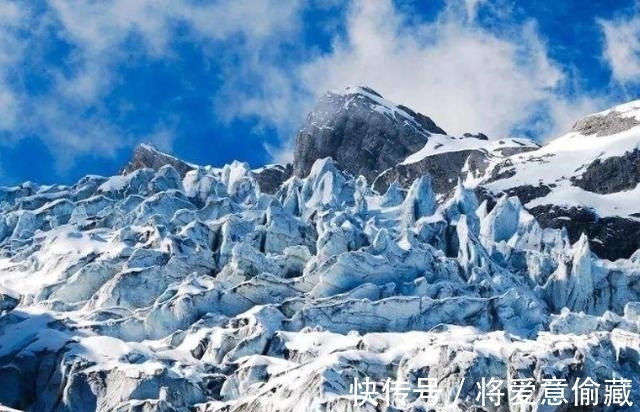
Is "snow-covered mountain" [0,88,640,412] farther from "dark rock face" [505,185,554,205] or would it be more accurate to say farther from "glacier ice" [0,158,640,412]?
"dark rock face" [505,185,554,205]

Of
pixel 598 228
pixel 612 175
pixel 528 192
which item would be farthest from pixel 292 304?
pixel 612 175

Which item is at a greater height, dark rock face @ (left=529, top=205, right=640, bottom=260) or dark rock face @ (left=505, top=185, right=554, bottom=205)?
dark rock face @ (left=505, top=185, right=554, bottom=205)

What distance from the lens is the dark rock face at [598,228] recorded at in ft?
551

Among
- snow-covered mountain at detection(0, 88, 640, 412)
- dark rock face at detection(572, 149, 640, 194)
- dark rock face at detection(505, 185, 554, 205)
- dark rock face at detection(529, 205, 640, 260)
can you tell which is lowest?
snow-covered mountain at detection(0, 88, 640, 412)

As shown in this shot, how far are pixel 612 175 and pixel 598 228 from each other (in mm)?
21964

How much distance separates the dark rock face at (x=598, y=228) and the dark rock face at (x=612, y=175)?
12.7 meters

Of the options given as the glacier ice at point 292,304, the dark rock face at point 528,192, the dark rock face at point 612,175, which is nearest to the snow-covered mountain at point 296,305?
the glacier ice at point 292,304

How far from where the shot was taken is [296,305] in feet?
334

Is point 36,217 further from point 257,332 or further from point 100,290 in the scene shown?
point 257,332

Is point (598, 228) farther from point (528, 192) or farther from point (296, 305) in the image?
point (296, 305)

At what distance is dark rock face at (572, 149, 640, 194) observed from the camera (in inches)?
7451

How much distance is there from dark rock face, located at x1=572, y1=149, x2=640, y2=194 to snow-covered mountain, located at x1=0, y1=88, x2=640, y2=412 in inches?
1793

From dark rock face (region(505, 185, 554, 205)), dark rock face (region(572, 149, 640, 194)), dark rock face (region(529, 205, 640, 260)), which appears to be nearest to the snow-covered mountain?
dark rock face (region(529, 205, 640, 260))

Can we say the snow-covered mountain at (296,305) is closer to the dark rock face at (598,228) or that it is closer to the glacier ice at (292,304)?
the glacier ice at (292,304)
